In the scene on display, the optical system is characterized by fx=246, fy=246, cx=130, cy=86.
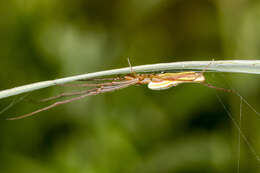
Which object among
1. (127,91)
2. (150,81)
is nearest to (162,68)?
(150,81)

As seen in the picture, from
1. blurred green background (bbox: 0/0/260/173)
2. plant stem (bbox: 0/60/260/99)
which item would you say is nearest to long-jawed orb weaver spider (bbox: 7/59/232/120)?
plant stem (bbox: 0/60/260/99)

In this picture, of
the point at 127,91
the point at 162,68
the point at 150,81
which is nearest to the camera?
the point at 162,68

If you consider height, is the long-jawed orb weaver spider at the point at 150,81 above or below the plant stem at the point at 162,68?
below

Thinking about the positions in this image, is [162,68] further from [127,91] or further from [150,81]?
[127,91]

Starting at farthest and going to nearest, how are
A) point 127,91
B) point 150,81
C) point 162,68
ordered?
point 127,91
point 150,81
point 162,68

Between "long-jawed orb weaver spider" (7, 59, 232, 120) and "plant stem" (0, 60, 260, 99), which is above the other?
"plant stem" (0, 60, 260, 99)

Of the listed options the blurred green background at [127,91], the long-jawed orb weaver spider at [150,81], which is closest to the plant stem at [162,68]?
the long-jawed orb weaver spider at [150,81]

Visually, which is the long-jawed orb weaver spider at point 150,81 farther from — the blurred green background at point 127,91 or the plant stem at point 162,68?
the blurred green background at point 127,91

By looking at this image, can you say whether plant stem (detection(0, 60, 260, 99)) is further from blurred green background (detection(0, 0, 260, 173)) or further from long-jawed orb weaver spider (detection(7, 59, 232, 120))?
blurred green background (detection(0, 0, 260, 173))
